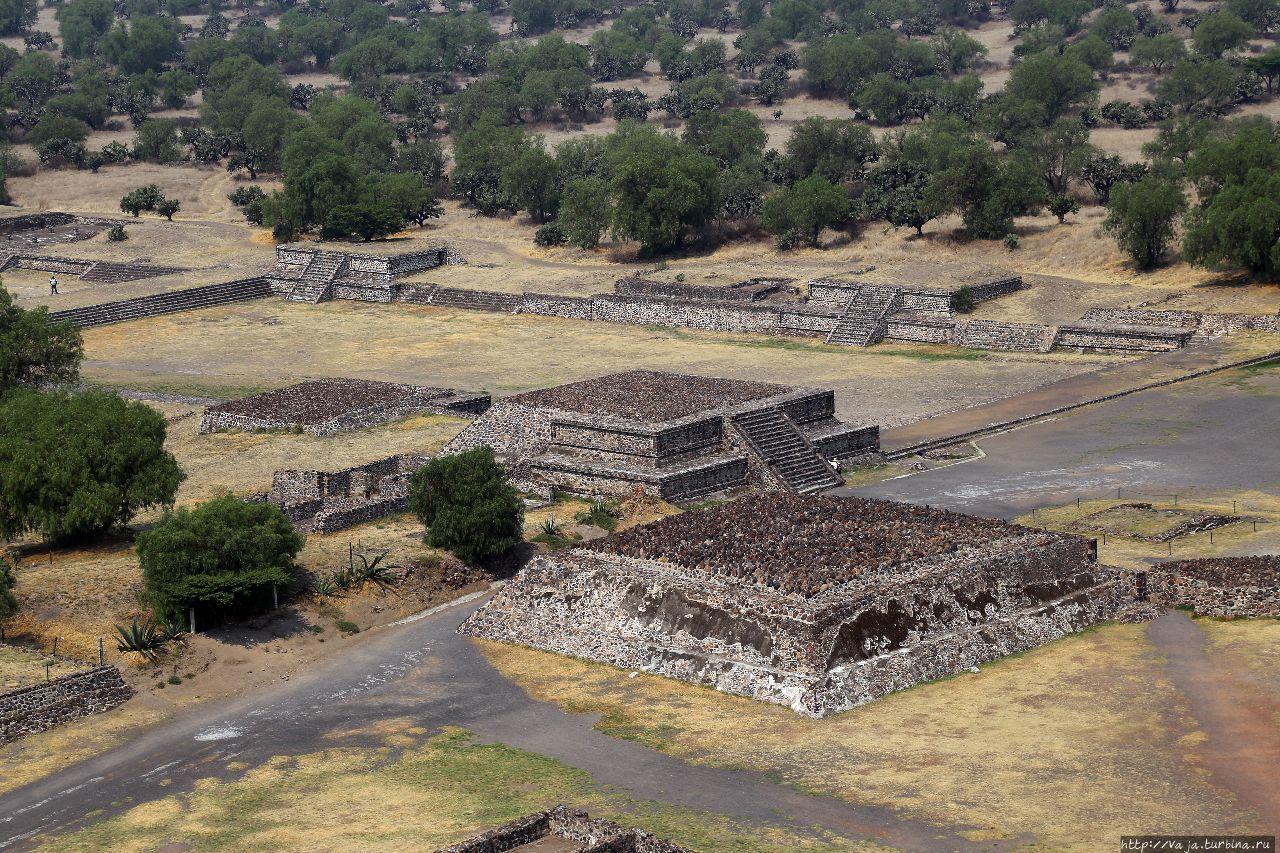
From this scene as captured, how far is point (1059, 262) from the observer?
86625 mm

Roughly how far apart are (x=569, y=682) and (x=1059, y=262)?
53.9 metres

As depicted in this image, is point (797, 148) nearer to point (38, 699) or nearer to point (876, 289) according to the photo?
point (876, 289)

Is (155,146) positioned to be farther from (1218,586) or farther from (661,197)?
(1218,586)

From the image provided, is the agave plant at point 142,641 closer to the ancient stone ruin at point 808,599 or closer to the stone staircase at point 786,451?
the ancient stone ruin at point 808,599

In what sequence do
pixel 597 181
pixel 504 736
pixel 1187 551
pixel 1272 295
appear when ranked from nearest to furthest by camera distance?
pixel 504 736
pixel 1187 551
pixel 1272 295
pixel 597 181

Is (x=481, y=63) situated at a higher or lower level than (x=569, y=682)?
higher

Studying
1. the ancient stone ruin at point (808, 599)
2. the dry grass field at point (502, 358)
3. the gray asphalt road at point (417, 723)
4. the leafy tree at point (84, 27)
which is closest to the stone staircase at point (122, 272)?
the dry grass field at point (502, 358)

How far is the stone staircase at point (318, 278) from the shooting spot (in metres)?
89.5

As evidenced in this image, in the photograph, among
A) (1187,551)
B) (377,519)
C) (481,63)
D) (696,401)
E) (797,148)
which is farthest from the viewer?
(481,63)

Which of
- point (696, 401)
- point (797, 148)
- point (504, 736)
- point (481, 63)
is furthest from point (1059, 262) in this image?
point (481, 63)

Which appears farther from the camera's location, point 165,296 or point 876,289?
point 165,296

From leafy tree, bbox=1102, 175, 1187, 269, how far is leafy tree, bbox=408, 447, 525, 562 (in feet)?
143

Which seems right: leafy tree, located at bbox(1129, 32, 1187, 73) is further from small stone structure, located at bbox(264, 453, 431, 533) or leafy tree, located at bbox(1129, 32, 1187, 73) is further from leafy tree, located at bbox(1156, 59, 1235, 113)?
small stone structure, located at bbox(264, 453, 431, 533)

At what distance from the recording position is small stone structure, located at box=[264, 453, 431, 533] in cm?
4884
